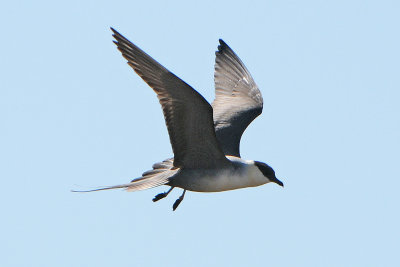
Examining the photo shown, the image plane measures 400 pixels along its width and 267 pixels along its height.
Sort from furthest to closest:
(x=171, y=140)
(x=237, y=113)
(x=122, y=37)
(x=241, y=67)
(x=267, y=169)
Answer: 1. (x=241, y=67)
2. (x=237, y=113)
3. (x=267, y=169)
4. (x=171, y=140)
5. (x=122, y=37)

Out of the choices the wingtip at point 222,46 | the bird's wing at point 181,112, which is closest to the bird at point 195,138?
the bird's wing at point 181,112

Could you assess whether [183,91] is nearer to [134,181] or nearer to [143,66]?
[143,66]

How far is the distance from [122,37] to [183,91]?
107 cm

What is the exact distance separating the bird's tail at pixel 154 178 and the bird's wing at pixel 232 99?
1461mm

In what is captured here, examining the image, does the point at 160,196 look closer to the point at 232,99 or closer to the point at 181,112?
the point at 181,112

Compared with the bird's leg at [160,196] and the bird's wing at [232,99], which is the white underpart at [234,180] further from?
the bird's wing at [232,99]

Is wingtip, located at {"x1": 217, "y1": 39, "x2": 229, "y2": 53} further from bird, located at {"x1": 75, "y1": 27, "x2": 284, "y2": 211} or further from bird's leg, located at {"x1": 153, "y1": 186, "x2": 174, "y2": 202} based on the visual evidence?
bird's leg, located at {"x1": 153, "y1": 186, "x2": 174, "y2": 202}

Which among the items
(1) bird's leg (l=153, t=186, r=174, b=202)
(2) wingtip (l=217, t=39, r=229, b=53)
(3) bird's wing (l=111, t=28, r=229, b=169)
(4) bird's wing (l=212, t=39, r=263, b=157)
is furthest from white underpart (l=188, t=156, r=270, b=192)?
(2) wingtip (l=217, t=39, r=229, b=53)

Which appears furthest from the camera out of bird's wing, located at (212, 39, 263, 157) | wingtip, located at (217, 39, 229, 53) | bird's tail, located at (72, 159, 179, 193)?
wingtip, located at (217, 39, 229, 53)

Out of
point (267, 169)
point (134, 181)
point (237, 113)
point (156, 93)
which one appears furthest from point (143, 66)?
point (237, 113)

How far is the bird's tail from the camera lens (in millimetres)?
12508

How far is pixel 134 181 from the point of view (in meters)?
12.9

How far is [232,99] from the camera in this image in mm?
16469

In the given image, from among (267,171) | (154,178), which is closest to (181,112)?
(154,178)
